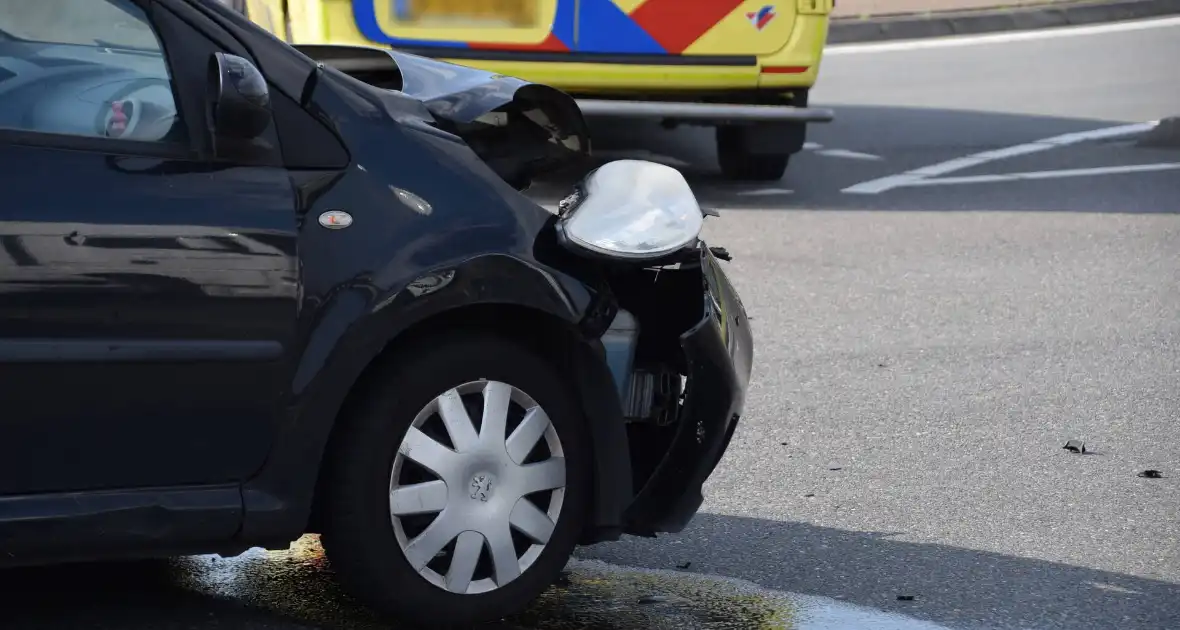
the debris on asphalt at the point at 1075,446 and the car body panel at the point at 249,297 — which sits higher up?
the car body panel at the point at 249,297

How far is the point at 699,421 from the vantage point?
13.8 ft

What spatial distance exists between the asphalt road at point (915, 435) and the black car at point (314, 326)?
0.38m

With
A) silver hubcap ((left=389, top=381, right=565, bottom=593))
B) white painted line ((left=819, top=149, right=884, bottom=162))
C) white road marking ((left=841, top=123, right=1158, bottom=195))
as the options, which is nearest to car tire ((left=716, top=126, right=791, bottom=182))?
white road marking ((left=841, top=123, right=1158, bottom=195))

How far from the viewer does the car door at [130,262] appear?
359cm

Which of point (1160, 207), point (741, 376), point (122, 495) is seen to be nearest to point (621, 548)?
point (741, 376)

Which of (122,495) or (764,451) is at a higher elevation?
(122,495)

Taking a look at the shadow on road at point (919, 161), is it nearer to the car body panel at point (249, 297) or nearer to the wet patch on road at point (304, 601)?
the wet patch on road at point (304, 601)

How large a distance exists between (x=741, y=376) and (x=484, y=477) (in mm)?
678

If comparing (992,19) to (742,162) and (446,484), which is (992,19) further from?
(446,484)

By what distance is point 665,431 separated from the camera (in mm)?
4391

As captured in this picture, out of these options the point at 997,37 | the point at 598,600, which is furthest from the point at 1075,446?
the point at 997,37

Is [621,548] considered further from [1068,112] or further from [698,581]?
[1068,112]

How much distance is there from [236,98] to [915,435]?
3.02m

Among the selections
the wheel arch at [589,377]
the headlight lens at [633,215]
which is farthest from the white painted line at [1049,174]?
the wheel arch at [589,377]
